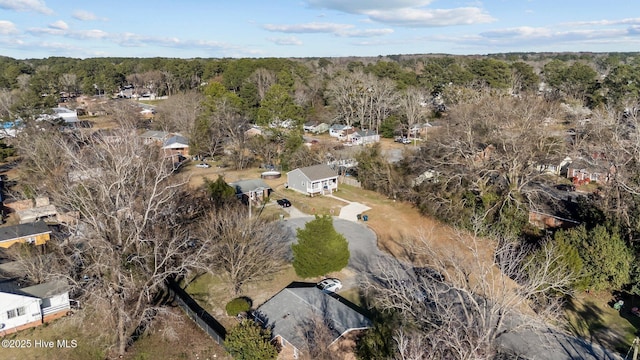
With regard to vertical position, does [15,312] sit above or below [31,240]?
below

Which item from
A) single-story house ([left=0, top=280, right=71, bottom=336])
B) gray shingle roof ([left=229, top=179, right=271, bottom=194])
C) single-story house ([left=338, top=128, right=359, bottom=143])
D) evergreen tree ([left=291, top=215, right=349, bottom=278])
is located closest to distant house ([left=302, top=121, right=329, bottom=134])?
single-story house ([left=338, top=128, right=359, bottom=143])

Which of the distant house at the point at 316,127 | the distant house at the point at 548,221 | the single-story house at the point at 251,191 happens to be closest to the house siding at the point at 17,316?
the single-story house at the point at 251,191

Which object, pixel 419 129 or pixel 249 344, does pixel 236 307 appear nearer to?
pixel 249 344

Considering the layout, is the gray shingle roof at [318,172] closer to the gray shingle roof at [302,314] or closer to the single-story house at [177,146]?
the gray shingle roof at [302,314]

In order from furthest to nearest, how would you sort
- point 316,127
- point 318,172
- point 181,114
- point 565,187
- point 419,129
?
point 316,127, point 419,129, point 181,114, point 318,172, point 565,187

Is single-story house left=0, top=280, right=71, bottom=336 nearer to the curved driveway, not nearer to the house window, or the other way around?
the house window

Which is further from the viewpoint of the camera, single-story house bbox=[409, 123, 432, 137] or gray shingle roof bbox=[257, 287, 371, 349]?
single-story house bbox=[409, 123, 432, 137]

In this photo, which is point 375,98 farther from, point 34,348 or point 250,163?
point 34,348

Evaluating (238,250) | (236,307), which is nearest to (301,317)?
(236,307)
